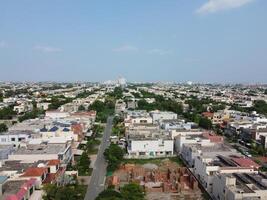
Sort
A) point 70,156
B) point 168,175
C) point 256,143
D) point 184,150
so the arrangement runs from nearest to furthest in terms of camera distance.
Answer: point 168,175 → point 70,156 → point 184,150 → point 256,143

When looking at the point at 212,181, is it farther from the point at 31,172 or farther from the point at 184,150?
the point at 31,172

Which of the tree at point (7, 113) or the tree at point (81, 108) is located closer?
the tree at point (7, 113)

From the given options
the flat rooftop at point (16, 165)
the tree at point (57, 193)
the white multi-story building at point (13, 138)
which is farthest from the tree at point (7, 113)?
the tree at point (57, 193)

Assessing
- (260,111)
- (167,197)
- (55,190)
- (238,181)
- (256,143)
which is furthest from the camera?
(260,111)

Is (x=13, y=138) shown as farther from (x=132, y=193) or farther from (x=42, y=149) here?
(x=132, y=193)

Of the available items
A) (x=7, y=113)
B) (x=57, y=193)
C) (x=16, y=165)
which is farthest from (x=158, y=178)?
(x=7, y=113)

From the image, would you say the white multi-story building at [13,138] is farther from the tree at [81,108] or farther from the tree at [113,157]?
the tree at [81,108]

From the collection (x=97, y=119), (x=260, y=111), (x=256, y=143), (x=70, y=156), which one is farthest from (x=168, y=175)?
(x=260, y=111)

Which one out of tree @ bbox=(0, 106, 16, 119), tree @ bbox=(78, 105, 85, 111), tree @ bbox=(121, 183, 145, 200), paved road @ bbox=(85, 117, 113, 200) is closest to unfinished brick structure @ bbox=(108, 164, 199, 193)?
paved road @ bbox=(85, 117, 113, 200)

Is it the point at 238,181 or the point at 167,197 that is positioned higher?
the point at 238,181

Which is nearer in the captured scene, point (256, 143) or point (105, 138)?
point (256, 143)
